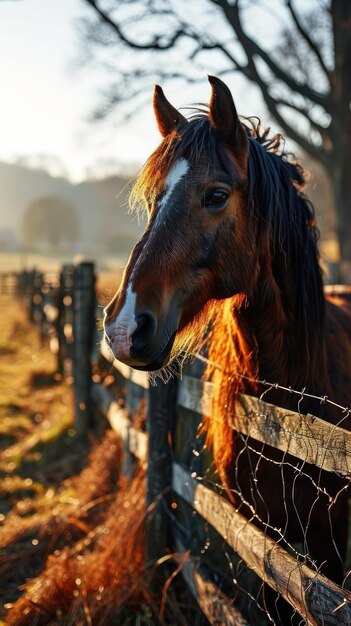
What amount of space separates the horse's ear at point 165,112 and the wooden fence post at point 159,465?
149 cm

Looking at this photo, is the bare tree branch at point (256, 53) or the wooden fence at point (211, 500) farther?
the bare tree branch at point (256, 53)

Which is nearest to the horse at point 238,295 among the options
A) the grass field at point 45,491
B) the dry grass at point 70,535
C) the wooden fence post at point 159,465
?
the wooden fence post at point 159,465

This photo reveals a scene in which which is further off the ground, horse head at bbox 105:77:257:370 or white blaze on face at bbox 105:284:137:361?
horse head at bbox 105:77:257:370

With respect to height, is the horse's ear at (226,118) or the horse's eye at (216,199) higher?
the horse's ear at (226,118)

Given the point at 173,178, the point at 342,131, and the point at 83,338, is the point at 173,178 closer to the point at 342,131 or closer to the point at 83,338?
the point at 83,338

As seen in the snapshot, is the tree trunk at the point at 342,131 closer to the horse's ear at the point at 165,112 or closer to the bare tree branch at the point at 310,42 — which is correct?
the bare tree branch at the point at 310,42

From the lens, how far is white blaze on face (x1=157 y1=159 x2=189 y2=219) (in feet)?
6.93

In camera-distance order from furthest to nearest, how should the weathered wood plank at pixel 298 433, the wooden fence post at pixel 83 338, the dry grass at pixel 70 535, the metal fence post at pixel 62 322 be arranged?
the metal fence post at pixel 62 322
the wooden fence post at pixel 83 338
the dry grass at pixel 70 535
the weathered wood plank at pixel 298 433

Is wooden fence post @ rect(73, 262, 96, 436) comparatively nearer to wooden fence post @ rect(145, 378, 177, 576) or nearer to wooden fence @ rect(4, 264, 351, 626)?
wooden fence @ rect(4, 264, 351, 626)

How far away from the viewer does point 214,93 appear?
6.96ft

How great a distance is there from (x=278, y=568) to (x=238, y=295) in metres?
1.14

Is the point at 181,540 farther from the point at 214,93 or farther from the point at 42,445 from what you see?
the point at 42,445

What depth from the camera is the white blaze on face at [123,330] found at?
1827 millimetres

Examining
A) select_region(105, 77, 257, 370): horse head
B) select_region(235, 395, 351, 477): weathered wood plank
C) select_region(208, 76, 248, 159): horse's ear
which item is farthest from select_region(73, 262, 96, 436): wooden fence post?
select_region(208, 76, 248, 159): horse's ear
